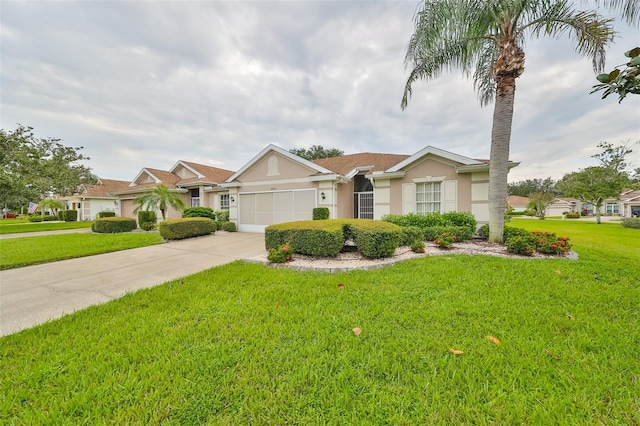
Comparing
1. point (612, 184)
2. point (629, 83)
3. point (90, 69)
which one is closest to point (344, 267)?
point (629, 83)

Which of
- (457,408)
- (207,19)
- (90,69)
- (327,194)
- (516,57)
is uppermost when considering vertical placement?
(207,19)

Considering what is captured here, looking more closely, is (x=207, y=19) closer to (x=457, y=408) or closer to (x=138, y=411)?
(x=138, y=411)

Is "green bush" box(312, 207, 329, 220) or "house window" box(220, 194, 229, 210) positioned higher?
"house window" box(220, 194, 229, 210)

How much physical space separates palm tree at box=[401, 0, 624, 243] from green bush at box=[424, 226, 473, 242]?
791 millimetres

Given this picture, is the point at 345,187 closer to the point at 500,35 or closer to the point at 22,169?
the point at 500,35

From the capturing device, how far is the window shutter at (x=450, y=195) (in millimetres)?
10688

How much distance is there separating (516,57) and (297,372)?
36.3 ft

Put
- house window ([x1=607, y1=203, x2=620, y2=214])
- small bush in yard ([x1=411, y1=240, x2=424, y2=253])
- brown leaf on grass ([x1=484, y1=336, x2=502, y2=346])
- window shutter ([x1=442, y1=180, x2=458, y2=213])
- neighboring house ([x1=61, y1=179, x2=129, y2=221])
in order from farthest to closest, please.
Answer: house window ([x1=607, y1=203, x2=620, y2=214])
neighboring house ([x1=61, y1=179, x2=129, y2=221])
window shutter ([x1=442, y1=180, x2=458, y2=213])
small bush in yard ([x1=411, y1=240, x2=424, y2=253])
brown leaf on grass ([x1=484, y1=336, x2=502, y2=346])

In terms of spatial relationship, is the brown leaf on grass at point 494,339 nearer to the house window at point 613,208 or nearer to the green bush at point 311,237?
the green bush at point 311,237

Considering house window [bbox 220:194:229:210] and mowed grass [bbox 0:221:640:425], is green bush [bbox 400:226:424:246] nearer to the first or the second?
mowed grass [bbox 0:221:640:425]

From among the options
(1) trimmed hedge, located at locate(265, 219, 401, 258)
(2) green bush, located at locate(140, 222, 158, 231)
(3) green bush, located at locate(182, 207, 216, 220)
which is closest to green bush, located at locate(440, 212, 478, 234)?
(1) trimmed hedge, located at locate(265, 219, 401, 258)

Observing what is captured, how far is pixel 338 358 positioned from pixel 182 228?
11606mm

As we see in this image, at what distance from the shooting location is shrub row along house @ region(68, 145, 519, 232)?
1058cm

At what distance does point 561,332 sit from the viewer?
3.00 m
